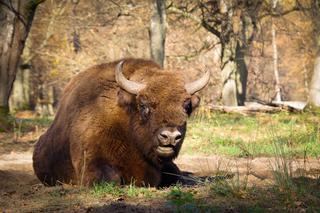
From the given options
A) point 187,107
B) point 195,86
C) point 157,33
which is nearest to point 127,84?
point 187,107

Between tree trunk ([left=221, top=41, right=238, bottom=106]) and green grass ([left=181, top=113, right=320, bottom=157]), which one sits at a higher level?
tree trunk ([left=221, top=41, right=238, bottom=106])

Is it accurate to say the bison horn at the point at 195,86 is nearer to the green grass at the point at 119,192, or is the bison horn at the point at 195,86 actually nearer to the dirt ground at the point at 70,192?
the dirt ground at the point at 70,192

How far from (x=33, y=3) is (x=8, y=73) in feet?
6.35

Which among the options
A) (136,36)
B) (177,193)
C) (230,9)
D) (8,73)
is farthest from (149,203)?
(136,36)

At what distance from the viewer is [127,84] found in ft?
25.3

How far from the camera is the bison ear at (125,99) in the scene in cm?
780

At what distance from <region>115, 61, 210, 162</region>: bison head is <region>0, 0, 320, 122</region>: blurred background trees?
8.16 metres

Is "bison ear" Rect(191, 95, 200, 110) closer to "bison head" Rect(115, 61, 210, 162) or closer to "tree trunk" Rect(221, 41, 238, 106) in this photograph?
"bison head" Rect(115, 61, 210, 162)

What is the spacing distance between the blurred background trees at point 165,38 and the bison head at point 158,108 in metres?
8.16

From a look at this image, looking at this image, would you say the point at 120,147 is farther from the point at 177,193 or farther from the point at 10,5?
the point at 10,5

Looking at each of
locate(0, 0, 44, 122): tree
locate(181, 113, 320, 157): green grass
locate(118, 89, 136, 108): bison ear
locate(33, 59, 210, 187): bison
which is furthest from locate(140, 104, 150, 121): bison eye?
locate(0, 0, 44, 122): tree

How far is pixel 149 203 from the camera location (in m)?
5.71

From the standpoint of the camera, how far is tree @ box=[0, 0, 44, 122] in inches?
591

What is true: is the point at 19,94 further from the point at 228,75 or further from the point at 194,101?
the point at 194,101
